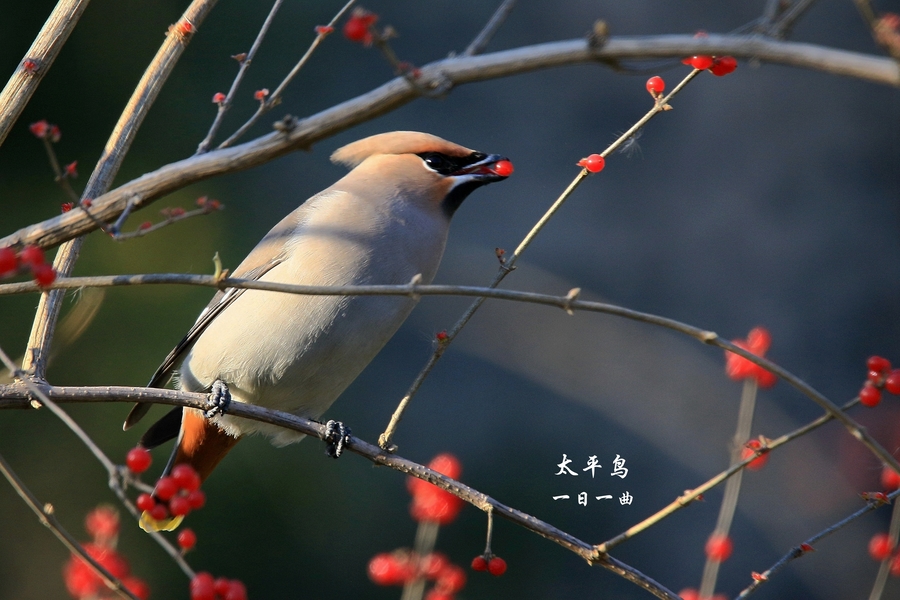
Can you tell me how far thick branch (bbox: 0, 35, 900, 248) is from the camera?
3.52 ft

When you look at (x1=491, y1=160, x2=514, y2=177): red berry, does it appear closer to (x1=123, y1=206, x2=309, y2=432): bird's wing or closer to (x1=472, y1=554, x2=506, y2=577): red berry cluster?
(x1=123, y1=206, x2=309, y2=432): bird's wing

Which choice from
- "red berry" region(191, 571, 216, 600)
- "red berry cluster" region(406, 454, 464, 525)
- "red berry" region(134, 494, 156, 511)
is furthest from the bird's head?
"red berry" region(191, 571, 216, 600)

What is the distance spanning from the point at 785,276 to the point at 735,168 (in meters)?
0.75

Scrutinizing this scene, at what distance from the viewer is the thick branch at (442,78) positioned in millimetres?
1073

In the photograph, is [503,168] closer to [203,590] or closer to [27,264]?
[203,590]

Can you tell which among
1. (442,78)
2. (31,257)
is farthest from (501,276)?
(31,257)

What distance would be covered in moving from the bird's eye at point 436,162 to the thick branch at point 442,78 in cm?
158

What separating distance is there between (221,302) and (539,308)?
2140 millimetres

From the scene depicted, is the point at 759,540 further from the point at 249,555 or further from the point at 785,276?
the point at 249,555

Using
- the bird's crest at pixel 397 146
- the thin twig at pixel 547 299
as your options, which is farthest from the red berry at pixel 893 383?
the bird's crest at pixel 397 146

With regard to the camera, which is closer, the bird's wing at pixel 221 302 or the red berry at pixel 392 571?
the red berry at pixel 392 571

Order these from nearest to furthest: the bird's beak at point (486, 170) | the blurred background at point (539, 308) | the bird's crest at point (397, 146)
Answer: the bird's beak at point (486, 170)
the bird's crest at point (397, 146)
the blurred background at point (539, 308)

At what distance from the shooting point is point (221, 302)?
3012 millimetres

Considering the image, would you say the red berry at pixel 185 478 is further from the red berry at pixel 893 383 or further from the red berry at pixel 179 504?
the red berry at pixel 893 383
